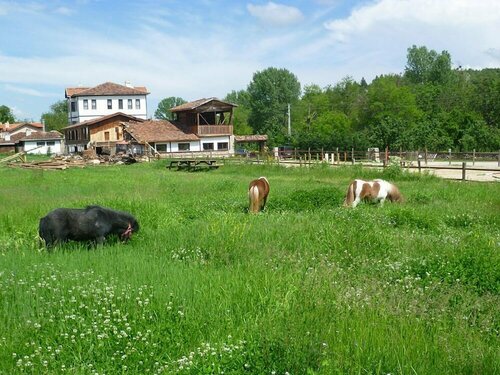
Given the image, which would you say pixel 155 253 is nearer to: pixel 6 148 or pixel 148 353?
pixel 148 353

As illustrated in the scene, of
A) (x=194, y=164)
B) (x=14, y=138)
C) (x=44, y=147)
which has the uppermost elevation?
(x=14, y=138)

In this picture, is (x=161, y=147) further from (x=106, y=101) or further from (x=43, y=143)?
(x=43, y=143)

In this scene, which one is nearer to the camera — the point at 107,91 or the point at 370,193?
the point at 370,193

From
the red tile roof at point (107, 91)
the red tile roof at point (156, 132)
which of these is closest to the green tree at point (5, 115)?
the red tile roof at point (107, 91)

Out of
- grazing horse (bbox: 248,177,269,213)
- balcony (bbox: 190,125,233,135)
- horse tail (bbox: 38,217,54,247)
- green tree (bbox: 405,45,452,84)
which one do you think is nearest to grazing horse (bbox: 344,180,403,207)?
grazing horse (bbox: 248,177,269,213)

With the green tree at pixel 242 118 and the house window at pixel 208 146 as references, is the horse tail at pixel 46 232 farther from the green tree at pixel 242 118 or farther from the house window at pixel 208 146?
the green tree at pixel 242 118

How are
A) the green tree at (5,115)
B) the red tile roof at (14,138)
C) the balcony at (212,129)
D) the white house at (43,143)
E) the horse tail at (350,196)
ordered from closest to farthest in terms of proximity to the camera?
the horse tail at (350,196) → the balcony at (212,129) → the white house at (43,143) → the red tile roof at (14,138) → the green tree at (5,115)

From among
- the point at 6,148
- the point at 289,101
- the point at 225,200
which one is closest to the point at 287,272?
the point at 225,200

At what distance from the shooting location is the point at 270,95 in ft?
358

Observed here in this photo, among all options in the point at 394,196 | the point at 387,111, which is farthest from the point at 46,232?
the point at 387,111

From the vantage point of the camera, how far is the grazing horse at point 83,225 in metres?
10.1

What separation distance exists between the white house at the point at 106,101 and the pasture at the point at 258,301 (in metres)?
72.2

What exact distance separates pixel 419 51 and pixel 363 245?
122 meters

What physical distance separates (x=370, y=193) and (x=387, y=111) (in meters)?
61.8
